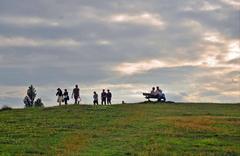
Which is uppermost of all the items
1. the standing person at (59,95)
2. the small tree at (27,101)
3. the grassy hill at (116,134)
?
the small tree at (27,101)

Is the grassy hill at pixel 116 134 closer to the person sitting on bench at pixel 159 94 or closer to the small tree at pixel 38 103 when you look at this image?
the person sitting on bench at pixel 159 94

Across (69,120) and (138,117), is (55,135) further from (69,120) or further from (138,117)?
(138,117)

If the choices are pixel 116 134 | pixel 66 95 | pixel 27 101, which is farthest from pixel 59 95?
pixel 27 101

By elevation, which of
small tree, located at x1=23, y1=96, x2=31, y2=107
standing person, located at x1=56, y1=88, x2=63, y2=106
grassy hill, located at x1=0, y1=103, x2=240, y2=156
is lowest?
grassy hill, located at x1=0, y1=103, x2=240, y2=156

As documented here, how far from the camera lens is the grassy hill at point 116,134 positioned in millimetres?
28250

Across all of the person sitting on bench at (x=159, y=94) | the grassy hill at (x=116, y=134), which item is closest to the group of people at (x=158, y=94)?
the person sitting on bench at (x=159, y=94)

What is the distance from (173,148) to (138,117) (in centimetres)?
1702

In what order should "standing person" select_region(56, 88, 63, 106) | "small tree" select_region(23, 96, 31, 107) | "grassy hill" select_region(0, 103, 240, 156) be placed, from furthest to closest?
1. "small tree" select_region(23, 96, 31, 107)
2. "standing person" select_region(56, 88, 63, 106)
3. "grassy hill" select_region(0, 103, 240, 156)

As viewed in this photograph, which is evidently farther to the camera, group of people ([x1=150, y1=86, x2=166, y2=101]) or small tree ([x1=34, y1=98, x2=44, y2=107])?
small tree ([x1=34, y1=98, x2=44, y2=107])

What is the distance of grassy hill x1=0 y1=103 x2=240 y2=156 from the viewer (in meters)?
28.2

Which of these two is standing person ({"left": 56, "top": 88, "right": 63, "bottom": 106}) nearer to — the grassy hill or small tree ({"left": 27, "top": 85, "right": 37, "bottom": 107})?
the grassy hill

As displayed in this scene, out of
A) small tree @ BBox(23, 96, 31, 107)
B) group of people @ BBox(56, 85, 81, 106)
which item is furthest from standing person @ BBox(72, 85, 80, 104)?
small tree @ BBox(23, 96, 31, 107)

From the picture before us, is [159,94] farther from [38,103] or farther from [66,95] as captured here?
[38,103]

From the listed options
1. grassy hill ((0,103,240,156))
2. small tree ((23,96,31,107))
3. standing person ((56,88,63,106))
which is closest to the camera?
grassy hill ((0,103,240,156))
